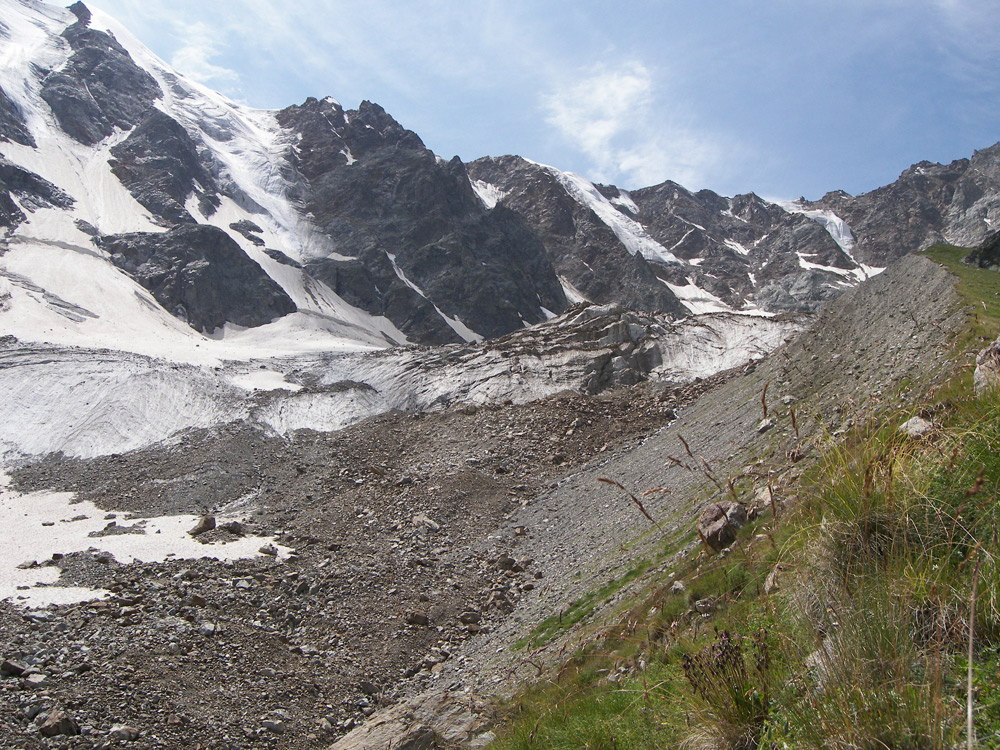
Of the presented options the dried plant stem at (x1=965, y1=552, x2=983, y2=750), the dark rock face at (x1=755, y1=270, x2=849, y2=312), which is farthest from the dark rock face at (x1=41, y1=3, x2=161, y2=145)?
the dark rock face at (x1=755, y1=270, x2=849, y2=312)

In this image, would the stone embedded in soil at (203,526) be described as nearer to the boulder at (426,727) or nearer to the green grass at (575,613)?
the green grass at (575,613)

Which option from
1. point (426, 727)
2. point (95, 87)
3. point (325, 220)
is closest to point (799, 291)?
point (325, 220)

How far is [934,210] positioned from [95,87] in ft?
661

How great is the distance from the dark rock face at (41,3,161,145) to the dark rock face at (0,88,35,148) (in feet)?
27.2

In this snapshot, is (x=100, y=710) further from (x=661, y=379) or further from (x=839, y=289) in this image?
(x=839, y=289)

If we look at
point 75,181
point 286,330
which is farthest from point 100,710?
point 75,181

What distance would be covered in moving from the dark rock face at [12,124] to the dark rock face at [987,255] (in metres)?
121

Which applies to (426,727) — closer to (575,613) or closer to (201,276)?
(575,613)

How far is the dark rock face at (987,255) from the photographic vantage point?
23111mm

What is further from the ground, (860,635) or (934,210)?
(934,210)

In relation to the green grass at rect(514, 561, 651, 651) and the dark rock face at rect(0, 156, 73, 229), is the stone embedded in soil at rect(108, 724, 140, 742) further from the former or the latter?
the dark rock face at rect(0, 156, 73, 229)

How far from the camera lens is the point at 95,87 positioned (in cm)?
12338

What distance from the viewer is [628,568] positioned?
11.5 meters

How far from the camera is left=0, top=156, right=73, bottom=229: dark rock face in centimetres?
8229
